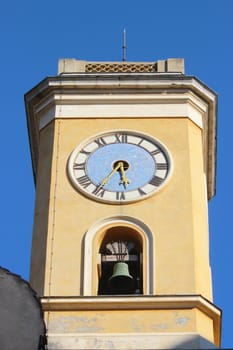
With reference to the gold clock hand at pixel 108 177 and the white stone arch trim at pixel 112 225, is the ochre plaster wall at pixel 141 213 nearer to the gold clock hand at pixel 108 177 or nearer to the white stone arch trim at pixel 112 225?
the white stone arch trim at pixel 112 225

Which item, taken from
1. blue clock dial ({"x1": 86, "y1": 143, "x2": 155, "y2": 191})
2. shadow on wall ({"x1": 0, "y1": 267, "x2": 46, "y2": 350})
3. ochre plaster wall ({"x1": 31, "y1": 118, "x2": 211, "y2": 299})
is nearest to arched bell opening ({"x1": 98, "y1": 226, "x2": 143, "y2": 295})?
ochre plaster wall ({"x1": 31, "y1": 118, "x2": 211, "y2": 299})

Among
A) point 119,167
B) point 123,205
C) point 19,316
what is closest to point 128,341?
point 19,316

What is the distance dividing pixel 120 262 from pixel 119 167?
1553 millimetres

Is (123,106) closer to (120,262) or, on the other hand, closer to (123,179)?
(123,179)

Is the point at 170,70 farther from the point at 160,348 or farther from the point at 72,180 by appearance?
the point at 160,348

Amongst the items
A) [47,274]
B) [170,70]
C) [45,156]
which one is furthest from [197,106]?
[47,274]

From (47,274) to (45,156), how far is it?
241 centimetres

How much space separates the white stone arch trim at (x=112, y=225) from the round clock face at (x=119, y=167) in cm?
32

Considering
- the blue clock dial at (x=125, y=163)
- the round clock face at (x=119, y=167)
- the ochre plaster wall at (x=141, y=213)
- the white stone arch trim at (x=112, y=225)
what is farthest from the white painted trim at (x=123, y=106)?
the white stone arch trim at (x=112, y=225)

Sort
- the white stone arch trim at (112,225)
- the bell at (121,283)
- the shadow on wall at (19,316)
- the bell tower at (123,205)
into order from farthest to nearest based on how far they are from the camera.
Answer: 1. the bell at (121,283)
2. the white stone arch trim at (112,225)
3. the bell tower at (123,205)
4. the shadow on wall at (19,316)

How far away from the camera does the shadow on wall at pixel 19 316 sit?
19750mm

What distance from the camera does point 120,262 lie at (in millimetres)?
22172

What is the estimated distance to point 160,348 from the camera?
20531mm

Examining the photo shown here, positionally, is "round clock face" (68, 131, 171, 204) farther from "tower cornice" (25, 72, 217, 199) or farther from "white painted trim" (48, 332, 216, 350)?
"white painted trim" (48, 332, 216, 350)
